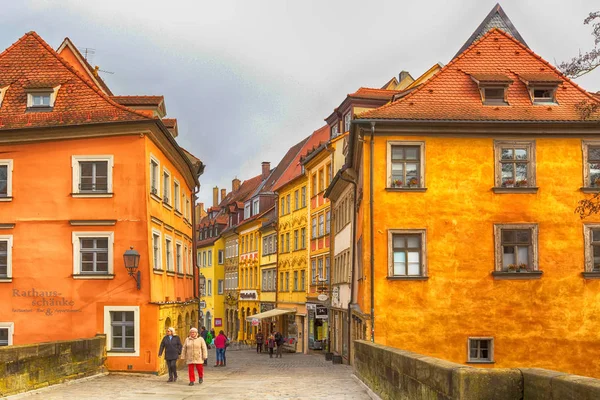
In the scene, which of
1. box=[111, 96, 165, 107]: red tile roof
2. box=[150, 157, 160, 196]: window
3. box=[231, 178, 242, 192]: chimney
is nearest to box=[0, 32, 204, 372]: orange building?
box=[150, 157, 160, 196]: window

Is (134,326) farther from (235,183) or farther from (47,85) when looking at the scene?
(235,183)

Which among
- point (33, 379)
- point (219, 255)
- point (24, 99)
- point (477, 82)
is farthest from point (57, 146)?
point (219, 255)

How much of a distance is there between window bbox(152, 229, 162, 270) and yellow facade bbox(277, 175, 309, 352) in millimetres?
25716

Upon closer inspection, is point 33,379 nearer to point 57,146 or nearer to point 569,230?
point 57,146

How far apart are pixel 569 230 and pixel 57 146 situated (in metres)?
15.7

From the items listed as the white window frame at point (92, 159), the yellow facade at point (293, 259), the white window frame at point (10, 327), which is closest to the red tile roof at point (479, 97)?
the white window frame at point (92, 159)

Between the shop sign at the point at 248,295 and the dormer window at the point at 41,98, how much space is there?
4391 cm

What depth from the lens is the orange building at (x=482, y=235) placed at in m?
26.0

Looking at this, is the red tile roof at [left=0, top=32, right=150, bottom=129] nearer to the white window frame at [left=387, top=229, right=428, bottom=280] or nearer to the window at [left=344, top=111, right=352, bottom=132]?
the white window frame at [left=387, top=229, right=428, bottom=280]

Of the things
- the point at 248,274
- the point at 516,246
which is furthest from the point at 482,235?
the point at 248,274

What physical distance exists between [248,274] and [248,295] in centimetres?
329

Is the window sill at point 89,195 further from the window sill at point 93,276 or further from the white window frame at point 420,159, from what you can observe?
the white window frame at point 420,159

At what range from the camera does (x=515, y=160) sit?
26719mm

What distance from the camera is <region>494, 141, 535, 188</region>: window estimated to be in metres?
26.6
